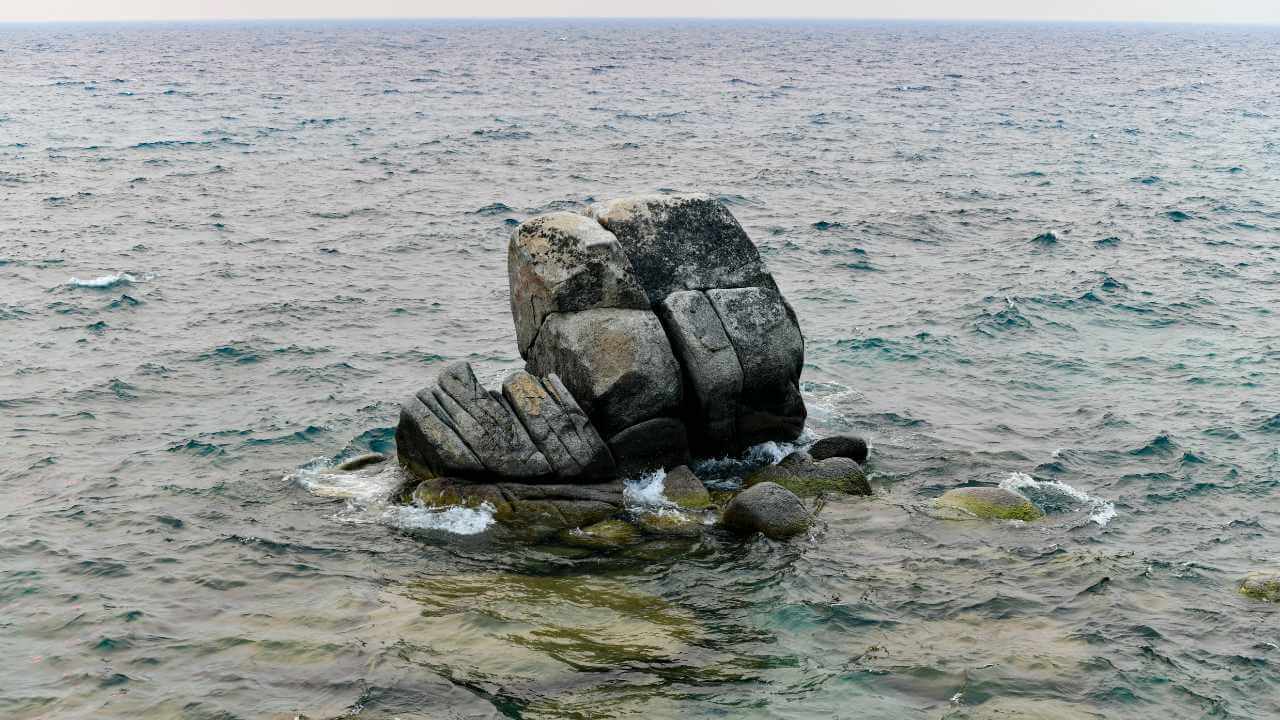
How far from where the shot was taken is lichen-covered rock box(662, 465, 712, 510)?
22734 mm

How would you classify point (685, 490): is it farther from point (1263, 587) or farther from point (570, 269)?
point (1263, 587)

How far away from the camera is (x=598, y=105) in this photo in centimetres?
9344

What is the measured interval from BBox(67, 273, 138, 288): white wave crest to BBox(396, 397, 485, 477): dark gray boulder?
20.7 meters

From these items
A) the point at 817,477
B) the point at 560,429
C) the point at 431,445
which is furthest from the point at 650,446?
the point at 431,445

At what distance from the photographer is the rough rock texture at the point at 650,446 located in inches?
922

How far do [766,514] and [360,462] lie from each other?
9.46 metres

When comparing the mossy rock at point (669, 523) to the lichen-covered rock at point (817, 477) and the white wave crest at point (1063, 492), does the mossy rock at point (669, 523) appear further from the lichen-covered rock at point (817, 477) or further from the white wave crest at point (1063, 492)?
the white wave crest at point (1063, 492)

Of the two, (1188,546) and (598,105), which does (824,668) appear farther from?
(598,105)

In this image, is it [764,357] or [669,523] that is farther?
[764,357]

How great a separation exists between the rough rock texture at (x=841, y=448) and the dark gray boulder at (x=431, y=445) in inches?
304

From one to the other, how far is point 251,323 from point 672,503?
1849cm

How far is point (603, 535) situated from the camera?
21438 millimetres

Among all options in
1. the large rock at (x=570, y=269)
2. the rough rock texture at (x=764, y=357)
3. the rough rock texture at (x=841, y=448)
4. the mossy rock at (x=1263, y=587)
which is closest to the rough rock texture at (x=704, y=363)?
the rough rock texture at (x=764, y=357)

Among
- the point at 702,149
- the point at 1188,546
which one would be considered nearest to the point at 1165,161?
the point at 702,149
